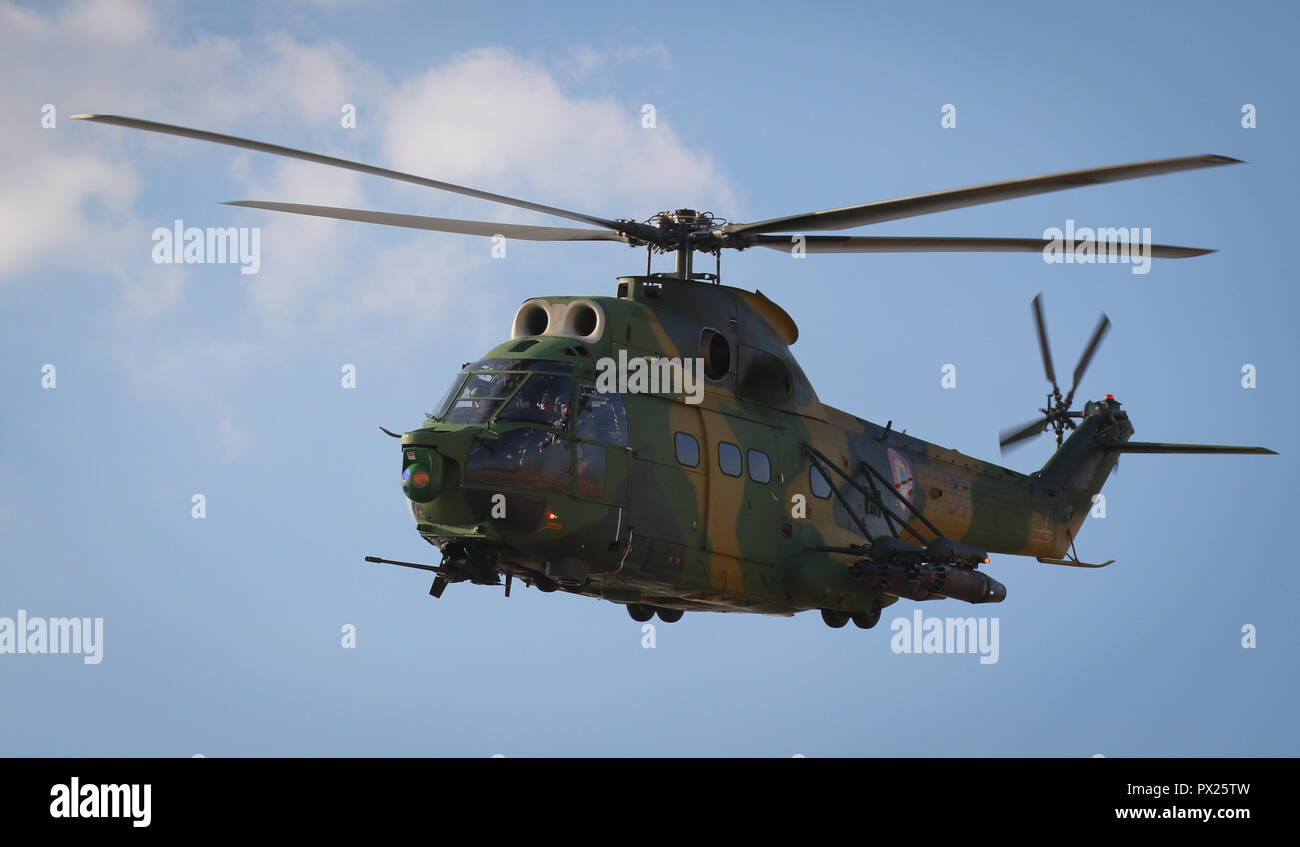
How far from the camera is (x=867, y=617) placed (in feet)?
63.9

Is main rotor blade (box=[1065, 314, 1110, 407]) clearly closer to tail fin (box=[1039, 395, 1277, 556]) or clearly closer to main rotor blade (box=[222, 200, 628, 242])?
tail fin (box=[1039, 395, 1277, 556])

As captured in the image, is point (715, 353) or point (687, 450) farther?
point (715, 353)

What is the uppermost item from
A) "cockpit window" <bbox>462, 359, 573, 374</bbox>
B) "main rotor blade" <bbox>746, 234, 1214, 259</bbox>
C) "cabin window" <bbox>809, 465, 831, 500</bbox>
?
"main rotor blade" <bbox>746, 234, 1214, 259</bbox>

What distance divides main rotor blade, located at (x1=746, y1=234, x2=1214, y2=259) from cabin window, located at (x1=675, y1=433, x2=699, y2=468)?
2.97 metres

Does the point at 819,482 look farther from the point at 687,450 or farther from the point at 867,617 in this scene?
the point at 687,450

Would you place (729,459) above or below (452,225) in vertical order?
below

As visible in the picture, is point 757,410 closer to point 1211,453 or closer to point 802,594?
point 802,594

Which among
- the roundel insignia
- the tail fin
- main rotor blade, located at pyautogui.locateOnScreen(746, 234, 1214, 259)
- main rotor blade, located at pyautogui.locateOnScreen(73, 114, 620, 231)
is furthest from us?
the tail fin

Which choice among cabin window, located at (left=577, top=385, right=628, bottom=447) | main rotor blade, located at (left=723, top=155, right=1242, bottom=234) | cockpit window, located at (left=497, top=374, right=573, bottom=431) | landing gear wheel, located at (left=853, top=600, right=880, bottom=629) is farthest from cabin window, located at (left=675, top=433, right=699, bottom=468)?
landing gear wheel, located at (left=853, top=600, right=880, bottom=629)

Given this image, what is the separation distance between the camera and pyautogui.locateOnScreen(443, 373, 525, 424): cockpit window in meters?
16.4

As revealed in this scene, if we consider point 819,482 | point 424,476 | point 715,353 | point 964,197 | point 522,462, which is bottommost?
point 819,482

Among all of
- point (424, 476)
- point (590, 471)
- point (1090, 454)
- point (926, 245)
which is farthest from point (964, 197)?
point (1090, 454)

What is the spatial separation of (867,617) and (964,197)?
Result: 6.01 m
